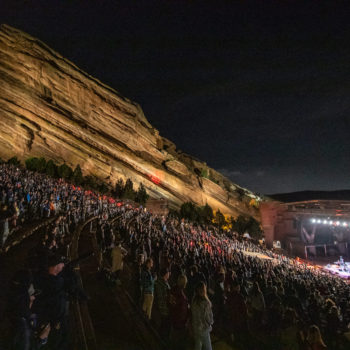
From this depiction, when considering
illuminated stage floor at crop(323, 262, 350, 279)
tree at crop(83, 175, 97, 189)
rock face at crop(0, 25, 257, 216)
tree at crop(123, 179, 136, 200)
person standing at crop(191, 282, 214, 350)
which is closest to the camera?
person standing at crop(191, 282, 214, 350)

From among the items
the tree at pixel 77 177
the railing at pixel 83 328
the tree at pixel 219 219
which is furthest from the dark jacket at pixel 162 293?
the tree at pixel 219 219

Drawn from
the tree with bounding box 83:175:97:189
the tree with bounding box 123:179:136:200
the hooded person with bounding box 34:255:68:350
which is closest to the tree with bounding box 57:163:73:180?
the tree with bounding box 83:175:97:189

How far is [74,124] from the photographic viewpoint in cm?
5516

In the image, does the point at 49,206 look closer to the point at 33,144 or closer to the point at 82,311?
the point at 82,311

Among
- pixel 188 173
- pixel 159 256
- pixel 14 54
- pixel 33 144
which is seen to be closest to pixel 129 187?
pixel 33 144

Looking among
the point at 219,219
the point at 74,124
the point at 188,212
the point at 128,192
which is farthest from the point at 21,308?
the point at 219,219

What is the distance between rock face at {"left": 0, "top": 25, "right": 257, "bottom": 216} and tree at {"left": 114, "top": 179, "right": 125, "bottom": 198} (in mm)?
1648

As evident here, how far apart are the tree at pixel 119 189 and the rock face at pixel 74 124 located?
165 centimetres

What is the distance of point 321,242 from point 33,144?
190ft

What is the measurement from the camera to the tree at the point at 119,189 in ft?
168

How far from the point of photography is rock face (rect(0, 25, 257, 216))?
47.3m

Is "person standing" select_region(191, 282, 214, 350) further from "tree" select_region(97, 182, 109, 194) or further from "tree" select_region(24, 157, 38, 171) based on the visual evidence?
"tree" select_region(97, 182, 109, 194)

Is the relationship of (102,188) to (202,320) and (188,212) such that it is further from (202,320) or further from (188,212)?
(202,320)

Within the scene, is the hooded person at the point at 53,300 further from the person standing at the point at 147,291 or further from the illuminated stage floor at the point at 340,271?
the illuminated stage floor at the point at 340,271
